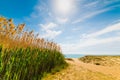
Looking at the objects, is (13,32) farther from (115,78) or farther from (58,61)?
(115,78)

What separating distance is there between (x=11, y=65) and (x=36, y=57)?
2119 mm

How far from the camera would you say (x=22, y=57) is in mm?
6137

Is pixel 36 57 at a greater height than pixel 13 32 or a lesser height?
lesser

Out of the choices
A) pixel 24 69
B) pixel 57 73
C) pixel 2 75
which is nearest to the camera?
pixel 2 75

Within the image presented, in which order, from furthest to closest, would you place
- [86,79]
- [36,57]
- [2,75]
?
[86,79] → [36,57] → [2,75]

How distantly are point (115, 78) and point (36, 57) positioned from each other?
4.04 m

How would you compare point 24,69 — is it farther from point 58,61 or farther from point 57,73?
point 58,61

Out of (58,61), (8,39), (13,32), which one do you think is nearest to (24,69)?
(8,39)

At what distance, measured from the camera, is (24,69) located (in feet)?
20.0

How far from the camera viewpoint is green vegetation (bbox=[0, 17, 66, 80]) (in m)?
5.30

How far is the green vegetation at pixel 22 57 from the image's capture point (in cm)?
530

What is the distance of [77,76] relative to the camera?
318 inches

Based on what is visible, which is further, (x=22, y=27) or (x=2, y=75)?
(x=22, y=27)

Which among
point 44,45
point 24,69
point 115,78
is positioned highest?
point 44,45
